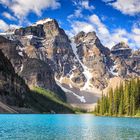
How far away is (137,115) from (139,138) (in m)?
112

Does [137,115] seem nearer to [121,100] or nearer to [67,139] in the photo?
[121,100]

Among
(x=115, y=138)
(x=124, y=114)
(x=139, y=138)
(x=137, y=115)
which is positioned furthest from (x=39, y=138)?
(x=124, y=114)

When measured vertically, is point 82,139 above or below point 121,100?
below

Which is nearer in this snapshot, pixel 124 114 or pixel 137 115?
pixel 137 115

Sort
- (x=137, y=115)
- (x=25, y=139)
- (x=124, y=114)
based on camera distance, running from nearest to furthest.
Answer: (x=25, y=139) < (x=137, y=115) < (x=124, y=114)

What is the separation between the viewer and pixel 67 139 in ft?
207

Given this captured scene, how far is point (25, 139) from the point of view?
6241cm

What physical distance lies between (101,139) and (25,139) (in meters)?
12.2

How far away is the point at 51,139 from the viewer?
62.7 meters

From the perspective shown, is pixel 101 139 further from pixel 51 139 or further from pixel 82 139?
pixel 51 139

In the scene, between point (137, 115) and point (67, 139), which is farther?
point (137, 115)

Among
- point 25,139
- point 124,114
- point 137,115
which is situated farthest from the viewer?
point 124,114

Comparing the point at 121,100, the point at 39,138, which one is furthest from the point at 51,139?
the point at 121,100

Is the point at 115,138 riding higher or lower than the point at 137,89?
lower
